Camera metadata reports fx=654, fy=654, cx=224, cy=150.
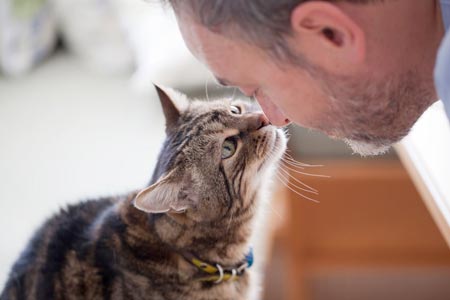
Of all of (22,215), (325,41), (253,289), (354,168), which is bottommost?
(354,168)

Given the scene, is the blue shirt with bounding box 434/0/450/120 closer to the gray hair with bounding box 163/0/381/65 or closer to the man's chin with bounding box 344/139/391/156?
the gray hair with bounding box 163/0/381/65

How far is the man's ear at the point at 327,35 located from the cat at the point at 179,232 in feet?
1.45

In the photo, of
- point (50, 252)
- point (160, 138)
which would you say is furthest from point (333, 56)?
point (160, 138)

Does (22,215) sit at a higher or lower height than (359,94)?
lower

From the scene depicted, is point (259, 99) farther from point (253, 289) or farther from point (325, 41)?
point (253, 289)

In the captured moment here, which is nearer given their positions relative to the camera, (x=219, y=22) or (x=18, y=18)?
(x=219, y=22)

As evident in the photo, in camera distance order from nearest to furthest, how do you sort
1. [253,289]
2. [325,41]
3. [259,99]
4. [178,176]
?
[325,41] < [259,99] < [178,176] < [253,289]

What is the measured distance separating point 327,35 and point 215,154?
0.51m

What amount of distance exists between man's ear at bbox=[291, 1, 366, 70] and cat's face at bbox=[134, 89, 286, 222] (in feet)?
Result: 1.48

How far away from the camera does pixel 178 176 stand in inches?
48.1

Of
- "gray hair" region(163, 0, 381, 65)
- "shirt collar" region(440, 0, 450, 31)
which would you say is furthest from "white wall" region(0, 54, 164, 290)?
"shirt collar" region(440, 0, 450, 31)

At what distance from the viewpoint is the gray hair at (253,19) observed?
80 centimetres

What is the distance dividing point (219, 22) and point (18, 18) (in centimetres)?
155

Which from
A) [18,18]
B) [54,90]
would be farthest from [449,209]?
[18,18]
